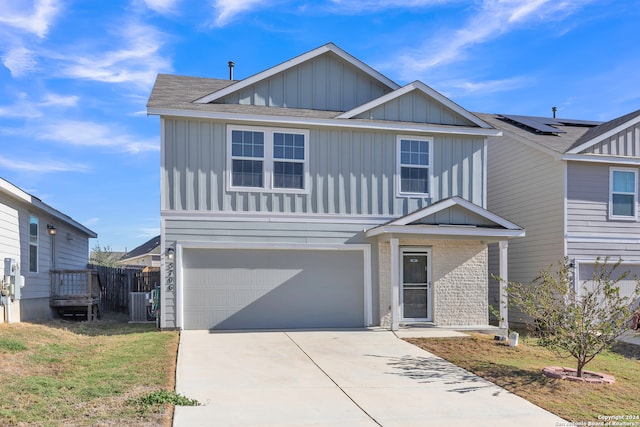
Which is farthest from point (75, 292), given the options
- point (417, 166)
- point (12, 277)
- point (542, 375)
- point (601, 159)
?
point (601, 159)

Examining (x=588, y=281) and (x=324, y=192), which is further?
(x=588, y=281)

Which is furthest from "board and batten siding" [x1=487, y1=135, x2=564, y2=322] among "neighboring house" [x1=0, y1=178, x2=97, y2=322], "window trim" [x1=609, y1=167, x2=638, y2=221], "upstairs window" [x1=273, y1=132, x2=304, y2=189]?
"neighboring house" [x1=0, y1=178, x2=97, y2=322]

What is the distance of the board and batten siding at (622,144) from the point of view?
15.8m

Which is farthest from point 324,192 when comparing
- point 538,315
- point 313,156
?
point 538,315

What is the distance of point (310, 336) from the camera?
12.3m

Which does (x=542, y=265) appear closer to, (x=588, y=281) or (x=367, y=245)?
(x=588, y=281)

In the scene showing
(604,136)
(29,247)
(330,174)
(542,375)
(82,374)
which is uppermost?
(604,136)

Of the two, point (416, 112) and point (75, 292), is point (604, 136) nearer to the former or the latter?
point (416, 112)

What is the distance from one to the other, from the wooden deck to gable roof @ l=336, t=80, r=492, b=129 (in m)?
8.36

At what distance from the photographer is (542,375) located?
29.4ft

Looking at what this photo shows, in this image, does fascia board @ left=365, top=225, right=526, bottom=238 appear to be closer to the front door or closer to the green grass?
the front door

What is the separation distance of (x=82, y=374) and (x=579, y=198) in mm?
13094

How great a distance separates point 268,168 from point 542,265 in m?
8.37

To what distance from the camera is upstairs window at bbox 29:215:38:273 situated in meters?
14.5
